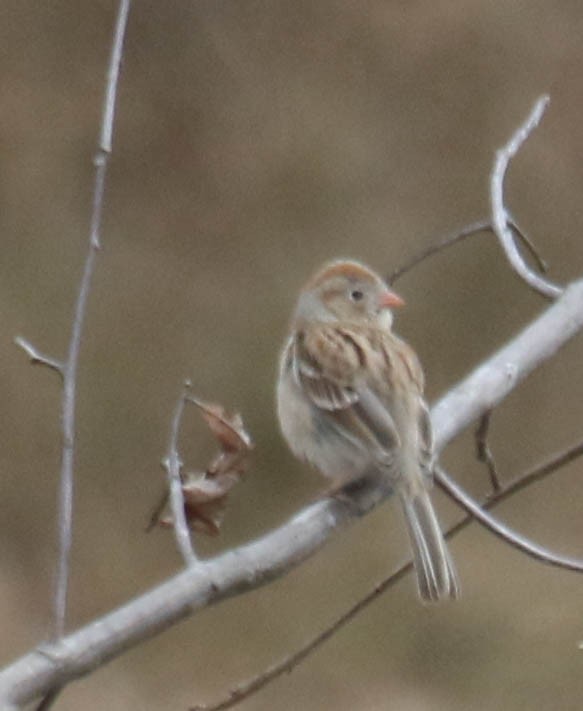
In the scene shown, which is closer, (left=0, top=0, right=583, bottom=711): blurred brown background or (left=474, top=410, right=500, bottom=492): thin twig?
(left=474, top=410, right=500, bottom=492): thin twig

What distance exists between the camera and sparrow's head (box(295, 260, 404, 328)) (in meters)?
4.38

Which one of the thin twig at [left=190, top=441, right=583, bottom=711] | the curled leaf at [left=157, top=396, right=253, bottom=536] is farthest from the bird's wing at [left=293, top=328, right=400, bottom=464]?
the curled leaf at [left=157, top=396, right=253, bottom=536]

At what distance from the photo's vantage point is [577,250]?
8227 mm

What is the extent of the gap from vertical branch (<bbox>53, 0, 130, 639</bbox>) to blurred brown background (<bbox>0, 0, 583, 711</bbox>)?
4.95m

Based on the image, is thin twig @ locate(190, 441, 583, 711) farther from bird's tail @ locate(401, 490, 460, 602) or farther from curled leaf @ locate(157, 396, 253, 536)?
curled leaf @ locate(157, 396, 253, 536)

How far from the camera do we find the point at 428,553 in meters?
3.56

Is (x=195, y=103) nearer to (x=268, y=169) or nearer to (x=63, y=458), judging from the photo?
(x=268, y=169)

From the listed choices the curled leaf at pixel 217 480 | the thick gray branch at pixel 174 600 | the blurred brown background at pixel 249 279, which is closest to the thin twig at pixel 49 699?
the thick gray branch at pixel 174 600

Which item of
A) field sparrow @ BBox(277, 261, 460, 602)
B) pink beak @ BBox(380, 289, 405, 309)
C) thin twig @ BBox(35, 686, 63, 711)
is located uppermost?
pink beak @ BBox(380, 289, 405, 309)

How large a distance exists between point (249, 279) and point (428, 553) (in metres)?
4.39

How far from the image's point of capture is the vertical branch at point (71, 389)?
2500 mm

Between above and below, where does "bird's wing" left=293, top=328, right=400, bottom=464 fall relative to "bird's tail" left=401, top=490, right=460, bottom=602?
above

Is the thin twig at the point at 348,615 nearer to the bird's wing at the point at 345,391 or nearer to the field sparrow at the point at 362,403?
the field sparrow at the point at 362,403

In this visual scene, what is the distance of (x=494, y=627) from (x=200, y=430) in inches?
60.4
